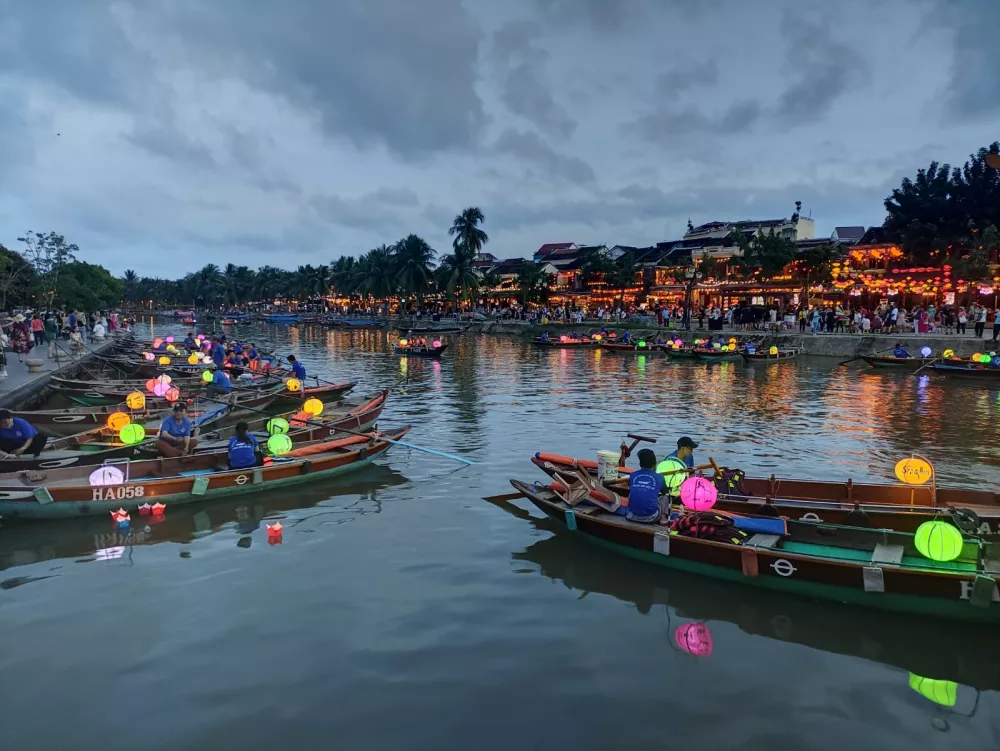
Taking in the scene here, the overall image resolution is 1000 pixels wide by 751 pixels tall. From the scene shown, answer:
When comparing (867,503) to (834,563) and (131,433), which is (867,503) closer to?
(834,563)

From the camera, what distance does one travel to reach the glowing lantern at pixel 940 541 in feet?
25.1

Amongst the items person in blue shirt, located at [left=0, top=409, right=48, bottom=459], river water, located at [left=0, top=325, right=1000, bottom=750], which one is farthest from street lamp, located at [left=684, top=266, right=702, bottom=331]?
person in blue shirt, located at [left=0, top=409, right=48, bottom=459]

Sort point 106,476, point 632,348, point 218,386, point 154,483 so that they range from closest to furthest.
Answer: point 106,476 → point 154,483 → point 218,386 → point 632,348

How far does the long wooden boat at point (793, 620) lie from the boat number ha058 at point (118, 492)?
7.04 meters

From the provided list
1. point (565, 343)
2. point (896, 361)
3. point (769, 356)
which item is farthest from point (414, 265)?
point (896, 361)

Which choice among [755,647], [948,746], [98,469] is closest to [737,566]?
[755,647]

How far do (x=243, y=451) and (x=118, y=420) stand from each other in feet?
14.0

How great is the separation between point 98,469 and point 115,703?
6138 millimetres

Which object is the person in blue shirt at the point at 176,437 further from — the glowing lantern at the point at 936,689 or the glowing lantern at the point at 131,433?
the glowing lantern at the point at 936,689

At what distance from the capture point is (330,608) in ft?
28.9

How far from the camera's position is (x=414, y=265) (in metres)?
79.2

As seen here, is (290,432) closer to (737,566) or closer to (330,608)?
(330,608)

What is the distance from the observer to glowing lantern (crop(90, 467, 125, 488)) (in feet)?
37.5

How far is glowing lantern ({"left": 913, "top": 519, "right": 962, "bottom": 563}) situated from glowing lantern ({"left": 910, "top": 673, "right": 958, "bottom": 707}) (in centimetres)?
139
